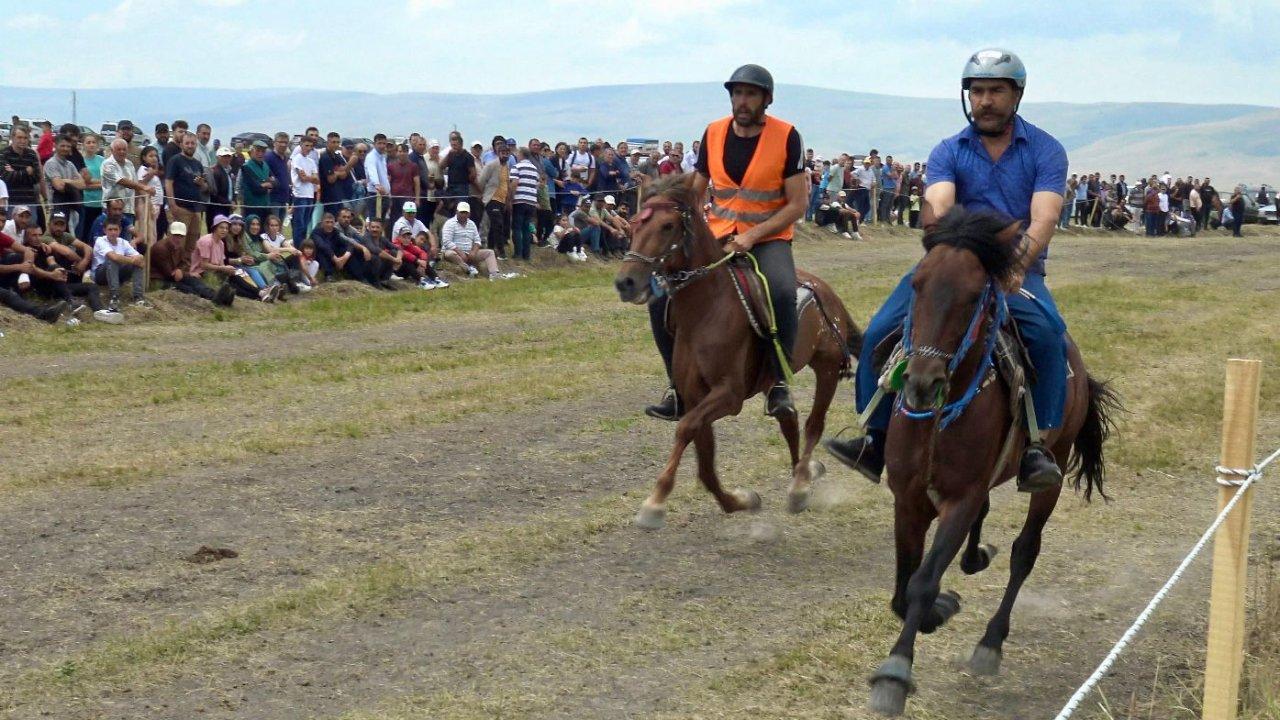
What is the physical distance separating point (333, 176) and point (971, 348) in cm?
1715

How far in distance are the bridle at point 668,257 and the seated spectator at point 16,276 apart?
1053 cm

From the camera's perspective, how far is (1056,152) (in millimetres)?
6613

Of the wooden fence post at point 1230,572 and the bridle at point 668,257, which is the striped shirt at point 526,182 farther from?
the wooden fence post at point 1230,572

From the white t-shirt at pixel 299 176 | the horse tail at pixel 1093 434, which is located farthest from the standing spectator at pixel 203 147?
the horse tail at pixel 1093 434

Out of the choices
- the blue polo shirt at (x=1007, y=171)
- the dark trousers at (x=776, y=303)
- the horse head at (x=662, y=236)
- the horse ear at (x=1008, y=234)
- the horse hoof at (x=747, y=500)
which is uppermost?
the blue polo shirt at (x=1007, y=171)

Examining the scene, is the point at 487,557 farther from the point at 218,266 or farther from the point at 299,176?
the point at 299,176

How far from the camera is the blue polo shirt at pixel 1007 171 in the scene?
21.6 ft

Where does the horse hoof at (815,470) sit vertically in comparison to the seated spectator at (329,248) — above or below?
below

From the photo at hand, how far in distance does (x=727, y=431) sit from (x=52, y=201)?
10.0 metres

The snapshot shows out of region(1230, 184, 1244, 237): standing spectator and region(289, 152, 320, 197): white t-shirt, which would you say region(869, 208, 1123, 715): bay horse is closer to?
region(289, 152, 320, 197): white t-shirt

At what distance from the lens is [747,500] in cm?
895

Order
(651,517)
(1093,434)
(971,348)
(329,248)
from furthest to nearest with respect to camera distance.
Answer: (329,248), (651,517), (1093,434), (971,348)

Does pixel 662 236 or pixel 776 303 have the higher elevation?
pixel 662 236

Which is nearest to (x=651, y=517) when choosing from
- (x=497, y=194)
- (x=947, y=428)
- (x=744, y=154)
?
(x=744, y=154)
